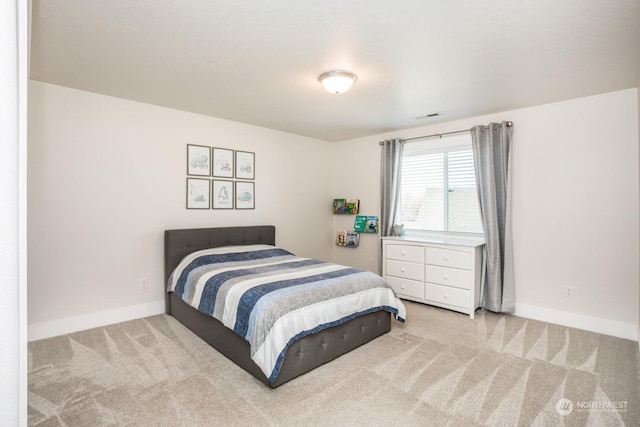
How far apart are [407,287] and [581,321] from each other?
1.78 meters

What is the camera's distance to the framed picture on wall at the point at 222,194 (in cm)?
420

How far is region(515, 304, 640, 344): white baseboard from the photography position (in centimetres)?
312

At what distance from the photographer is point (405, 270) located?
4.30 meters

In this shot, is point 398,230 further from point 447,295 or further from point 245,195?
point 245,195

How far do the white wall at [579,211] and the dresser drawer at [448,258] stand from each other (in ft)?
1.98

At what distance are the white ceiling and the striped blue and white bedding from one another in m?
1.72

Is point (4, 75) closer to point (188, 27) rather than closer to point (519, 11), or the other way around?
point (188, 27)

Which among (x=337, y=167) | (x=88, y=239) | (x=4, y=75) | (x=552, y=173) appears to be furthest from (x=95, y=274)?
(x=552, y=173)

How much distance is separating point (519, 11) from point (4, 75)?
2.34 m

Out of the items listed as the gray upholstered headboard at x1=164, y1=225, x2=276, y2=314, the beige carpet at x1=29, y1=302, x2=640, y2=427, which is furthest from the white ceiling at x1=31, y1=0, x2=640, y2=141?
the beige carpet at x1=29, y1=302, x2=640, y2=427

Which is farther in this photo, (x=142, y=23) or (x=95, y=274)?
(x=95, y=274)

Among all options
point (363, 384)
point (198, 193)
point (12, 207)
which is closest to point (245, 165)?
point (198, 193)

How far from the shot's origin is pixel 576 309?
3.42m

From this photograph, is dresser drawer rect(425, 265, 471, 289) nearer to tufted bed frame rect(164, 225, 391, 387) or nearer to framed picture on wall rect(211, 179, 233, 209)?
tufted bed frame rect(164, 225, 391, 387)
